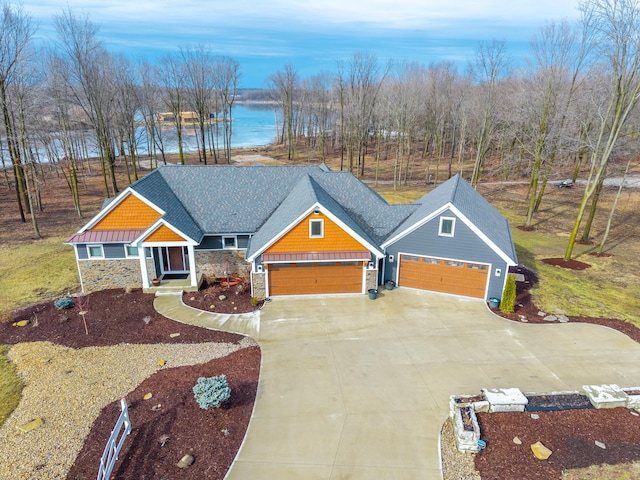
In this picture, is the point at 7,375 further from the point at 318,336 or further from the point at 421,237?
the point at 421,237

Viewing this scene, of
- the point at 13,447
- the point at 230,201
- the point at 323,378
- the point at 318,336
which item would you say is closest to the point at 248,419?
the point at 323,378

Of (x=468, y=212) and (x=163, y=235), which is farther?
(x=163, y=235)

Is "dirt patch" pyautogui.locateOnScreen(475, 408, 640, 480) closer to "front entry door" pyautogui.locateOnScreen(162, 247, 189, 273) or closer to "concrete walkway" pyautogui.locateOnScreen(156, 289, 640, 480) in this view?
"concrete walkway" pyautogui.locateOnScreen(156, 289, 640, 480)

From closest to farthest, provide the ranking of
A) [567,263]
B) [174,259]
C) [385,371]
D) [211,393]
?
[211,393], [385,371], [174,259], [567,263]

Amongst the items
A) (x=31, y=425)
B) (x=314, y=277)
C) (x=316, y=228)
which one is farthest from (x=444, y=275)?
(x=31, y=425)

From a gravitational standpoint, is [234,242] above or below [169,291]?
above

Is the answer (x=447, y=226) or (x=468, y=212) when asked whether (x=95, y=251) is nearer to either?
(x=447, y=226)

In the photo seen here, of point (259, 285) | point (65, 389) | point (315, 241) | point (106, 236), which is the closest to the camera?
point (65, 389)
